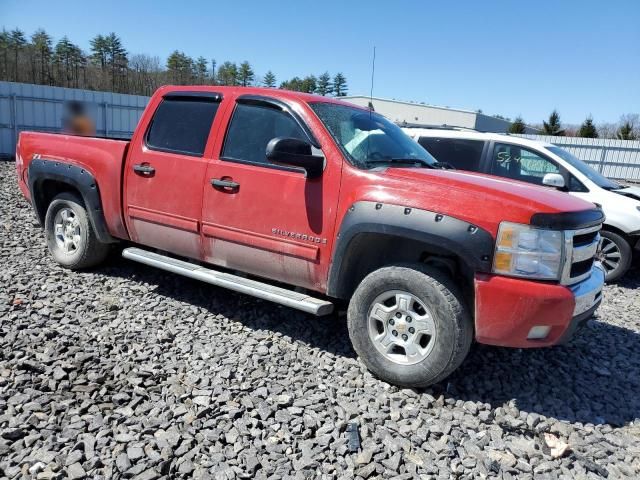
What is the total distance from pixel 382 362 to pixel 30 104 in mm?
16016

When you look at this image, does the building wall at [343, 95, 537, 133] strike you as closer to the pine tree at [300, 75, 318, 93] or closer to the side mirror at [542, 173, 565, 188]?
the pine tree at [300, 75, 318, 93]

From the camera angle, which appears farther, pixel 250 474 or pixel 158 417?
→ pixel 158 417

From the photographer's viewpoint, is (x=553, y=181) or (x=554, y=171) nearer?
(x=553, y=181)

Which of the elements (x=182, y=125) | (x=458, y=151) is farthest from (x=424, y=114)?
(x=182, y=125)

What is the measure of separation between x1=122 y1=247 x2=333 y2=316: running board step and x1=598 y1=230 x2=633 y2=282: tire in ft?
15.1

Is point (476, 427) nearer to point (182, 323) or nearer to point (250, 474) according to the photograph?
point (250, 474)

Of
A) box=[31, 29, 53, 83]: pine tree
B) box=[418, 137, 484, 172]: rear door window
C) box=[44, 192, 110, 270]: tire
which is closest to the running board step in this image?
box=[44, 192, 110, 270]: tire

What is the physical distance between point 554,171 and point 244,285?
4.86 meters

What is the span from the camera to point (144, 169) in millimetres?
4527

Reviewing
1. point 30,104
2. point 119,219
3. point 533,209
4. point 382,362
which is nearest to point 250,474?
point 382,362

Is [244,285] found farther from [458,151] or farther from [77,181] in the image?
[458,151]

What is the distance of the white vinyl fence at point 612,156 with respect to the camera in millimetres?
22078

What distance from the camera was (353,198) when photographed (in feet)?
11.5

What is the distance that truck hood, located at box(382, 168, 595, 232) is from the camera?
3.04 m
